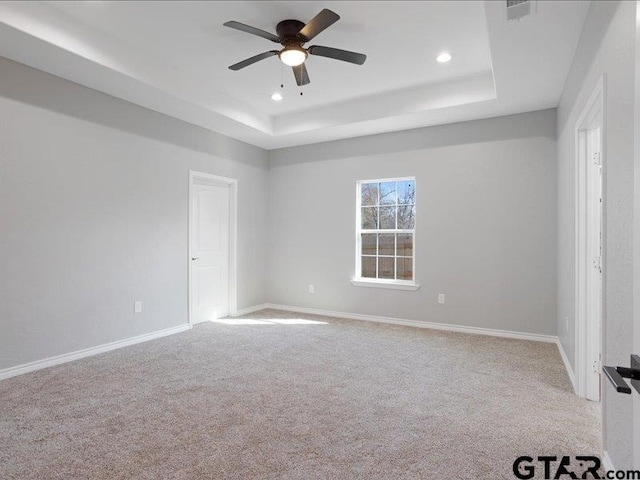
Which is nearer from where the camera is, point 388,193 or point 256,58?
point 256,58

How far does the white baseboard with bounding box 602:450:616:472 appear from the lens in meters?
1.77

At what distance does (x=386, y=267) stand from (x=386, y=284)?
0.28m

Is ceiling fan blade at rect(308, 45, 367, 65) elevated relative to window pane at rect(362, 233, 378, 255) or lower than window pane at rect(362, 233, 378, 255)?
elevated

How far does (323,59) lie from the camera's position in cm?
361

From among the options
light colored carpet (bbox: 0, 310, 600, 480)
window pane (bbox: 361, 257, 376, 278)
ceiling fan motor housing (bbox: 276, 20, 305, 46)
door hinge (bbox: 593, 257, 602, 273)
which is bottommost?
light colored carpet (bbox: 0, 310, 600, 480)

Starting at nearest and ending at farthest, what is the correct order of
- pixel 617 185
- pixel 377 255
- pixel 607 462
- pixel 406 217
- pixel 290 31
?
pixel 617 185
pixel 607 462
pixel 290 31
pixel 406 217
pixel 377 255

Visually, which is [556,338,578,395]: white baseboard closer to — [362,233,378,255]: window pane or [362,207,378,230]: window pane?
[362,233,378,255]: window pane

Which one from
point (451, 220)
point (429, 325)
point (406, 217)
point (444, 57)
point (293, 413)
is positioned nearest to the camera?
point (293, 413)

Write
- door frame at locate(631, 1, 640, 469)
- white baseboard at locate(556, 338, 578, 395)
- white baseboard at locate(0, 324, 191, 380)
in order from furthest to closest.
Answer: white baseboard at locate(0, 324, 191, 380), white baseboard at locate(556, 338, 578, 395), door frame at locate(631, 1, 640, 469)

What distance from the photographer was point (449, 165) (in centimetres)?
475

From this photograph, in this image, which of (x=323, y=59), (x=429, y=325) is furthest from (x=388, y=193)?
(x=323, y=59)

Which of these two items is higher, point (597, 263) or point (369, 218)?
point (369, 218)

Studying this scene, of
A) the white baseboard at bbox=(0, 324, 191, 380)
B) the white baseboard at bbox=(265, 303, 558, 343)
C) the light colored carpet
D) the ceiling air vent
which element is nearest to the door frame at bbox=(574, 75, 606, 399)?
the light colored carpet

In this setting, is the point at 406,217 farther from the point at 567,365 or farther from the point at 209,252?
the point at 209,252
